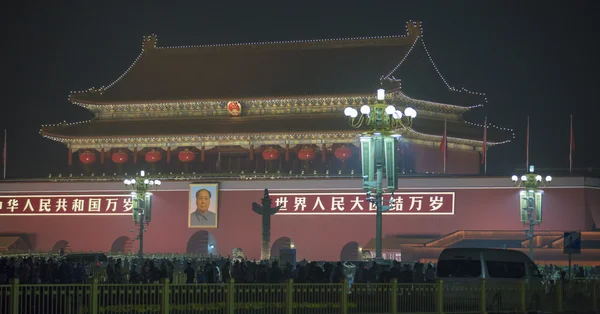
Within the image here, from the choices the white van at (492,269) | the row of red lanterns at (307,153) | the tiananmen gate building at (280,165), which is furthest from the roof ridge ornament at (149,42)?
the white van at (492,269)

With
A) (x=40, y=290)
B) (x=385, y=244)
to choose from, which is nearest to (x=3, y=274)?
(x=40, y=290)

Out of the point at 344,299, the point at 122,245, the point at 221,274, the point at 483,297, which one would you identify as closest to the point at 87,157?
the point at 122,245

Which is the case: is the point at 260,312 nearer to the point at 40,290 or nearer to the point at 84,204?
the point at 40,290

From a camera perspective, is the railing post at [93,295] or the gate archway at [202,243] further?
the gate archway at [202,243]

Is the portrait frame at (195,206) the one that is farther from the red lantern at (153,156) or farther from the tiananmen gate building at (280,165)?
the red lantern at (153,156)

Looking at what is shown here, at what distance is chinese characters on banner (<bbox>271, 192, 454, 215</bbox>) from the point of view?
4438 cm

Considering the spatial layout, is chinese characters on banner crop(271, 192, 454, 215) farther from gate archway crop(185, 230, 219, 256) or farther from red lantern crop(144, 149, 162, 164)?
red lantern crop(144, 149, 162, 164)

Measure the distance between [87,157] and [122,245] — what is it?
555cm

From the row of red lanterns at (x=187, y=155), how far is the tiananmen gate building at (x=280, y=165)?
0.25 ft

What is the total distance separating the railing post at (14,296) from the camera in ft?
55.7

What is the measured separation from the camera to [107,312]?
1777 centimetres

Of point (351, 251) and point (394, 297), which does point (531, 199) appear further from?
point (394, 297)

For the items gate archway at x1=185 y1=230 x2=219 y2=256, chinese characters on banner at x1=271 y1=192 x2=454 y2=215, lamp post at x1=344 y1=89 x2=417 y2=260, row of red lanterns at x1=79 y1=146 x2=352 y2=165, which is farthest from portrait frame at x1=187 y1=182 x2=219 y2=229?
lamp post at x1=344 y1=89 x2=417 y2=260

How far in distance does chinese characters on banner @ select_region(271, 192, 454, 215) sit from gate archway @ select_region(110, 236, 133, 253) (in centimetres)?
725
